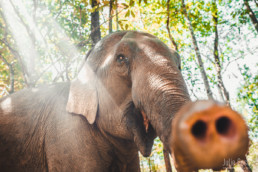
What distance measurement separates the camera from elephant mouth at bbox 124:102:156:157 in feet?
6.00

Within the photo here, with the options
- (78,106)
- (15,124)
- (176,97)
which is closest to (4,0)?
(15,124)

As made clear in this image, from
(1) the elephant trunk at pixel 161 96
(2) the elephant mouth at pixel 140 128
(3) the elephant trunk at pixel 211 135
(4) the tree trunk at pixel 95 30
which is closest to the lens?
(3) the elephant trunk at pixel 211 135

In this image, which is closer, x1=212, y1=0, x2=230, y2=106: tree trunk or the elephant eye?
the elephant eye

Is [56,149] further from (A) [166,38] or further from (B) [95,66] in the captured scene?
(A) [166,38]

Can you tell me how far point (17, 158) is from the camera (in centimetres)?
242

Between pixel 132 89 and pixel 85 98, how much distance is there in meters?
0.66

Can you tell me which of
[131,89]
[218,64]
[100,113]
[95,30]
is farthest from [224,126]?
[218,64]

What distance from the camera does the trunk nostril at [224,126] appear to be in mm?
862

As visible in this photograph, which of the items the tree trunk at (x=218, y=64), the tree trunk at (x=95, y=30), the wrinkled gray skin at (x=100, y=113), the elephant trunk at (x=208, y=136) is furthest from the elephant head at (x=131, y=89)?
the tree trunk at (x=218, y=64)

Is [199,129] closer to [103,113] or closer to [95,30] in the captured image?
[103,113]

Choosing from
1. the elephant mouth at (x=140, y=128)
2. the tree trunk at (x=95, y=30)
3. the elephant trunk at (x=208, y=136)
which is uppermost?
the tree trunk at (x=95, y=30)

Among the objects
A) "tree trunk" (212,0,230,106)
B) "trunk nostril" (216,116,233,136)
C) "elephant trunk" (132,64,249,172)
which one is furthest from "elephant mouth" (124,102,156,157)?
"tree trunk" (212,0,230,106)

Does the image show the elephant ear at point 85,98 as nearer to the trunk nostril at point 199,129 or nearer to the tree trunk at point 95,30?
the trunk nostril at point 199,129

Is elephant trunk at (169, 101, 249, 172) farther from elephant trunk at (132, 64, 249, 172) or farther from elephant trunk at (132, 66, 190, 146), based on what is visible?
elephant trunk at (132, 66, 190, 146)
